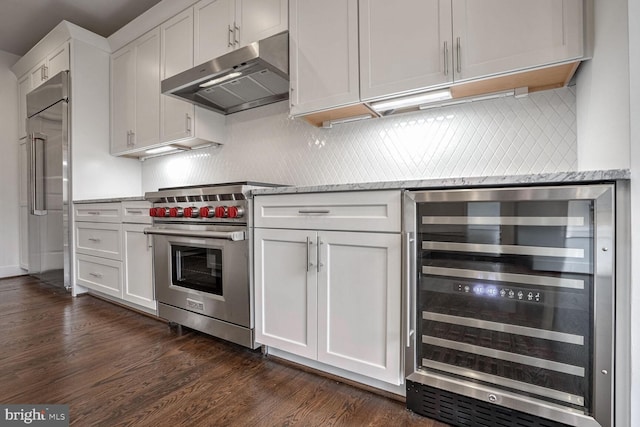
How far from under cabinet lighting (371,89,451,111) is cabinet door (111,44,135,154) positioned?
2508 mm

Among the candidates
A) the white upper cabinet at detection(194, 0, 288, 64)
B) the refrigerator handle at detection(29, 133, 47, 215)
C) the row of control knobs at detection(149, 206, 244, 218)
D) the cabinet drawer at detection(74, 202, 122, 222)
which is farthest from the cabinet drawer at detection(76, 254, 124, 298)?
the white upper cabinet at detection(194, 0, 288, 64)

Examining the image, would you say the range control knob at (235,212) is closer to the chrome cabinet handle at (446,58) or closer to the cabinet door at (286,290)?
the cabinet door at (286,290)

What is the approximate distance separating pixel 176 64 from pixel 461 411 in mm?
2910

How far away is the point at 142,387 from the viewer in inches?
55.0

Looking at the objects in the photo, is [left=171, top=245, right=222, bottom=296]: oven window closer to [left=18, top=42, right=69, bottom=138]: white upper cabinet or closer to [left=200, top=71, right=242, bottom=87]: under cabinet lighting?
[left=200, top=71, right=242, bottom=87]: under cabinet lighting

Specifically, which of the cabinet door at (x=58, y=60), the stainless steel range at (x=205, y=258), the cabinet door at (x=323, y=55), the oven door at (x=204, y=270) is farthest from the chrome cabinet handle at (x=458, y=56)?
the cabinet door at (x=58, y=60)

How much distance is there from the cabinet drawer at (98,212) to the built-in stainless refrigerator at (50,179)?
17 cm

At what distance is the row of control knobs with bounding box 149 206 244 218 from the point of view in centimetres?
169

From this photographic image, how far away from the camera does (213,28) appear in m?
2.19

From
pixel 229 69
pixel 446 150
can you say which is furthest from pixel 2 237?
pixel 446 150

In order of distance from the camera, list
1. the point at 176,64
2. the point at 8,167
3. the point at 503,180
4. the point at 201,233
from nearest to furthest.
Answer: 1. the point at 503,180
2. the point at 201,233
3. the point at 176,64
4. the point at 8,167

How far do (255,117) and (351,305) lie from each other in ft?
5.82

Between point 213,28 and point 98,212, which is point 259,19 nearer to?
point 213,28

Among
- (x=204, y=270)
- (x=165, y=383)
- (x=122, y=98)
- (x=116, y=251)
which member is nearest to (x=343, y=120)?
(x=204, y=270)
